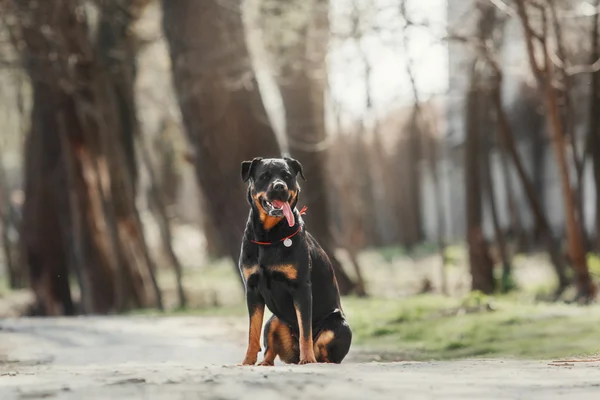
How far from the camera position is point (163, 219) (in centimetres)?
2616

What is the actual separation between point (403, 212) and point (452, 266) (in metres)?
16.9

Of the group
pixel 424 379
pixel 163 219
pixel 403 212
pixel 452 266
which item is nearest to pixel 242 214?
pixel 163 219

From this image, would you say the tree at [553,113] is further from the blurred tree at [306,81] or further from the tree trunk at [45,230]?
the tree trunk at [45,230]

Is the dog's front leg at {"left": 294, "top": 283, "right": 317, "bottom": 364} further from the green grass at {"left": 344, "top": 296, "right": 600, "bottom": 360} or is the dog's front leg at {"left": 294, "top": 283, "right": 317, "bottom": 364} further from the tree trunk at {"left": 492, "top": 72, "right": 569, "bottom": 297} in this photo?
the tree trunk at {"left": 492, "top": 72, "right": 569, "bottom": 297}

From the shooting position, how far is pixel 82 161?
74.8ft

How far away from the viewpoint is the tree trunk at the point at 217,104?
738 inches

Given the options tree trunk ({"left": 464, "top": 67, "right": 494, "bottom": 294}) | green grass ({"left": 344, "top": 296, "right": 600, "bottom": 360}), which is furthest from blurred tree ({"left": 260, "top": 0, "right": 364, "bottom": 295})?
green grass ({"left": 344, "top": 296, "right": 600, "bottom": 360})

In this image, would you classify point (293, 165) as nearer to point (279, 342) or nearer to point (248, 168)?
point (248, 168)

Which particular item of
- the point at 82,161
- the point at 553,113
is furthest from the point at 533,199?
the point at 82,161

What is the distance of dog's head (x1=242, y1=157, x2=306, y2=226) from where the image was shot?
759 cm

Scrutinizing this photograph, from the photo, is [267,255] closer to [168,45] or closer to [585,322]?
[585,322]

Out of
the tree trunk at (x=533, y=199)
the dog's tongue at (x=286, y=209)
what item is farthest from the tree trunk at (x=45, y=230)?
the dog's tongue at (x=286, y=209)

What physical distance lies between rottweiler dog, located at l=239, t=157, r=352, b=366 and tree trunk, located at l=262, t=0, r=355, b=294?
12583 mm

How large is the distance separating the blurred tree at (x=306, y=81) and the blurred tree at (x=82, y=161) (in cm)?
298
